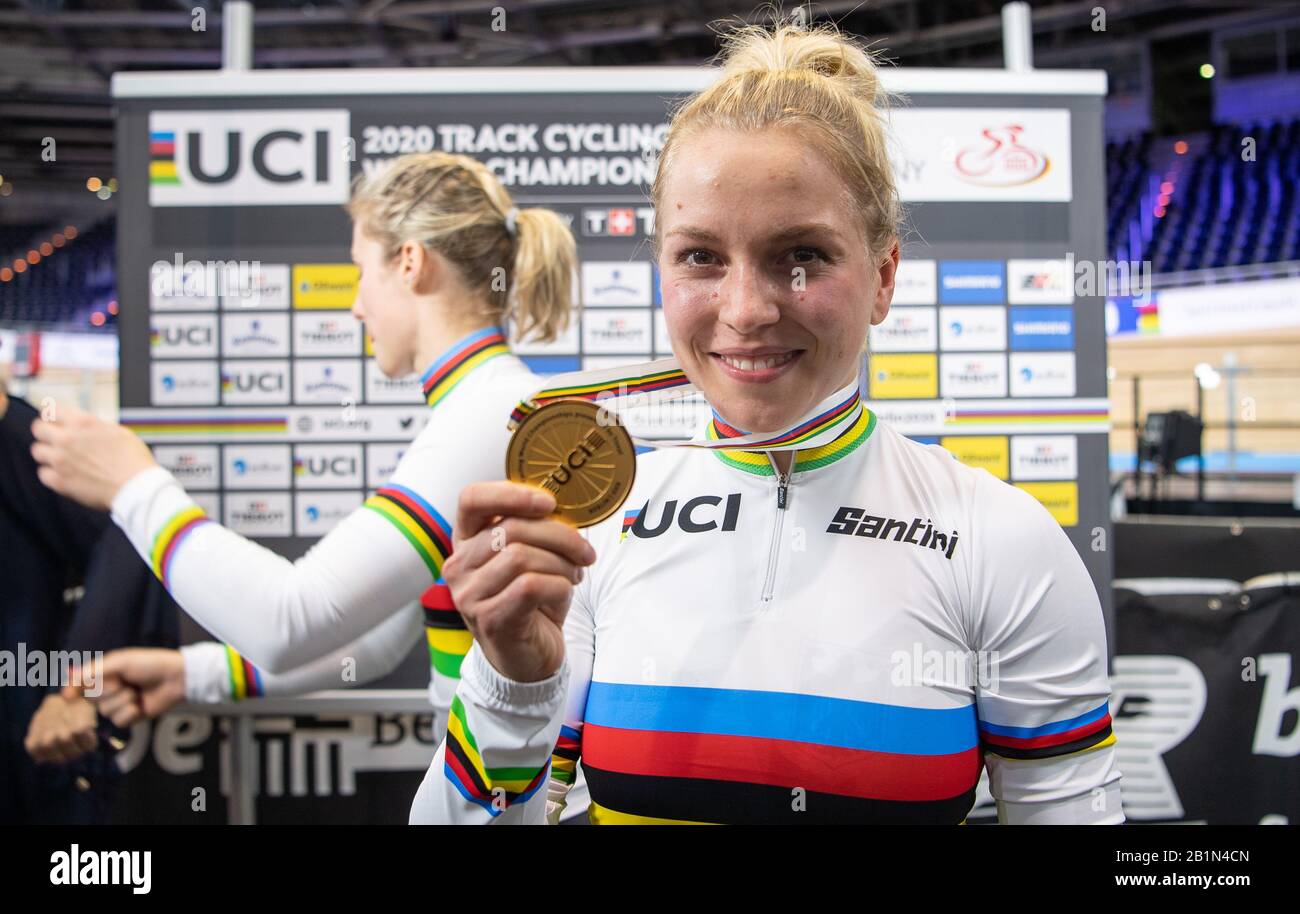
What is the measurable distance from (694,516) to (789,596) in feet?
0.46

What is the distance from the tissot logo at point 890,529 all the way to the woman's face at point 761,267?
6.2 inches

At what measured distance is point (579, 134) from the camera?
6.88ft

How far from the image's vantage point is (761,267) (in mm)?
849

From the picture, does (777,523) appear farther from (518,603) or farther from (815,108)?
(815,108)

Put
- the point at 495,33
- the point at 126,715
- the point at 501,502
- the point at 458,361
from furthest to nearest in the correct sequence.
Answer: the point at 495,33 → the point at 126,715 → the point at 458,361 → the point at 501,502

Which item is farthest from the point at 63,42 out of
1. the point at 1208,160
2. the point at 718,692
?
the point at 1208,160

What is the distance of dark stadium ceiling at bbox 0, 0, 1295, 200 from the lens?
862 cm

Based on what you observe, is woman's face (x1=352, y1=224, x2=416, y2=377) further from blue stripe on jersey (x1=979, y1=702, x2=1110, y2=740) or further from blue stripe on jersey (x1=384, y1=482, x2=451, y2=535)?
blue stripe on jersey (x1=979, y1=702, x2=1110, y2=740)

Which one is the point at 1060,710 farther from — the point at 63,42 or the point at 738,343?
the point at 63,42

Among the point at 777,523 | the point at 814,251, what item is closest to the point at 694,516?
the point at 777,523

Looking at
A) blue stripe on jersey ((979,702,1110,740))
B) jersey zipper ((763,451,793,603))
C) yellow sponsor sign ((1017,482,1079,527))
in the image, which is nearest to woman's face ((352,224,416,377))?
jersey zipper ((763,451,793,603))

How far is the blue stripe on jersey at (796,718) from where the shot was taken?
88cm

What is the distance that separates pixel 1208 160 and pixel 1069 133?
10.6 meters
